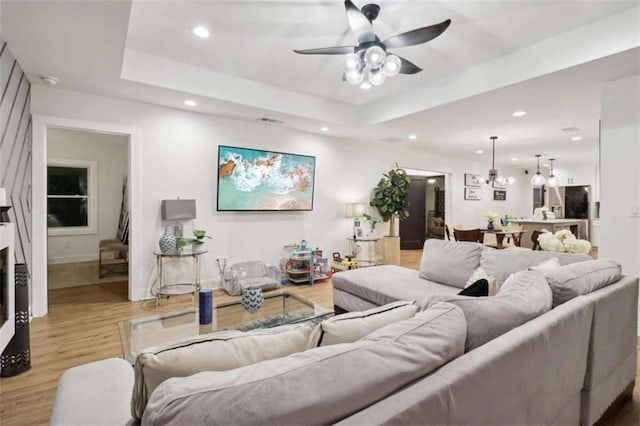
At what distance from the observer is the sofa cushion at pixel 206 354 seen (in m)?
0.84

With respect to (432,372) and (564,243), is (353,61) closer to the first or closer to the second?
(564,243)

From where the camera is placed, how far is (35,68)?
309cm

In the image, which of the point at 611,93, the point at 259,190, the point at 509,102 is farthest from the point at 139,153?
the point at 611,93

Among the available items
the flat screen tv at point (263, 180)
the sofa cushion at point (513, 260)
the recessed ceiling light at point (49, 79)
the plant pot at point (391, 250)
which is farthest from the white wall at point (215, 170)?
the sofa cushion at point (513, 260)

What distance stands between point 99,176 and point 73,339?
4443 millimetres

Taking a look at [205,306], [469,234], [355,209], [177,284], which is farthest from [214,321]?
[469,234]

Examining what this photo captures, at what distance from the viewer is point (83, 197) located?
6.30m

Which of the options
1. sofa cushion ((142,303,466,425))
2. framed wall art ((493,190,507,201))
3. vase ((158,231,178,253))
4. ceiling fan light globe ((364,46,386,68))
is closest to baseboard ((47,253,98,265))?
vase ((158,231,178,253))

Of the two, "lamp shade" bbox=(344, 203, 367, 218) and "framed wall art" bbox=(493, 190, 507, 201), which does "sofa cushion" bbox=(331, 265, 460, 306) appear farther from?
"framed wall art" bbox=(493, 190, 507, 201)

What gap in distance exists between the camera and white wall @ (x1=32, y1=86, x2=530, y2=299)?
4039 mm

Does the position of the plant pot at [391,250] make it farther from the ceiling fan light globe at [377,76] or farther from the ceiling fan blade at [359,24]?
the ceiling fan blade at [359,24]

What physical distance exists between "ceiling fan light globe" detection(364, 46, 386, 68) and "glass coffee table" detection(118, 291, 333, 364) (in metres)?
1.99

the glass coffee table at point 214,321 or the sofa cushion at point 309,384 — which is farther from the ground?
the sofa cushion at point 309,384

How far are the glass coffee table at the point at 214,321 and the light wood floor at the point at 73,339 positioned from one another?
1.70ft
